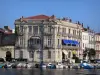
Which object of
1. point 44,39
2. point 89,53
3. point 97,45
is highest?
point 44,39

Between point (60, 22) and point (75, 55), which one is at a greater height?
point (60, 22)

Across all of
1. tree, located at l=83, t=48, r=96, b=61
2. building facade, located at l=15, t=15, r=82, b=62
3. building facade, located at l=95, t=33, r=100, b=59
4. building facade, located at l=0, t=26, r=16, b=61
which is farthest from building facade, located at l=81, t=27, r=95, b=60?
building facade, located at l=0, t=26, r=16, b=61

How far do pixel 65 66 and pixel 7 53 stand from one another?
19.3m

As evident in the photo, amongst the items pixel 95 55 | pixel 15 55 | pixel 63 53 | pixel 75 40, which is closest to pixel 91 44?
pixel 95 55

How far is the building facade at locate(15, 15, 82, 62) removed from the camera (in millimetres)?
108562

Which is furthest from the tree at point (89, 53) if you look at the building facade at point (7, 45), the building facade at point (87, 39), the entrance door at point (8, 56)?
the entrance door at point (8, 56)

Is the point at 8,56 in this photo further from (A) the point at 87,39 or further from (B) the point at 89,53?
(A) the point at 87,39

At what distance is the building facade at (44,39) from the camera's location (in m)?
109

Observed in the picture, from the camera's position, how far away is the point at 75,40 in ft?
392

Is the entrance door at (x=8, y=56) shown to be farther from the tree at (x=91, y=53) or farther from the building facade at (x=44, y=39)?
the tree at (x=91, y=53)

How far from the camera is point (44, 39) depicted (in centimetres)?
10931

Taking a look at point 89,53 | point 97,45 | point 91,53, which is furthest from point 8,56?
point 97,45

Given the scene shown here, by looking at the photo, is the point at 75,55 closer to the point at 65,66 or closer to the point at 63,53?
the point at 63,53

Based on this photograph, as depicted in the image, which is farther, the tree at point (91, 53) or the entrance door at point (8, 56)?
the tree at point (91, 53)
